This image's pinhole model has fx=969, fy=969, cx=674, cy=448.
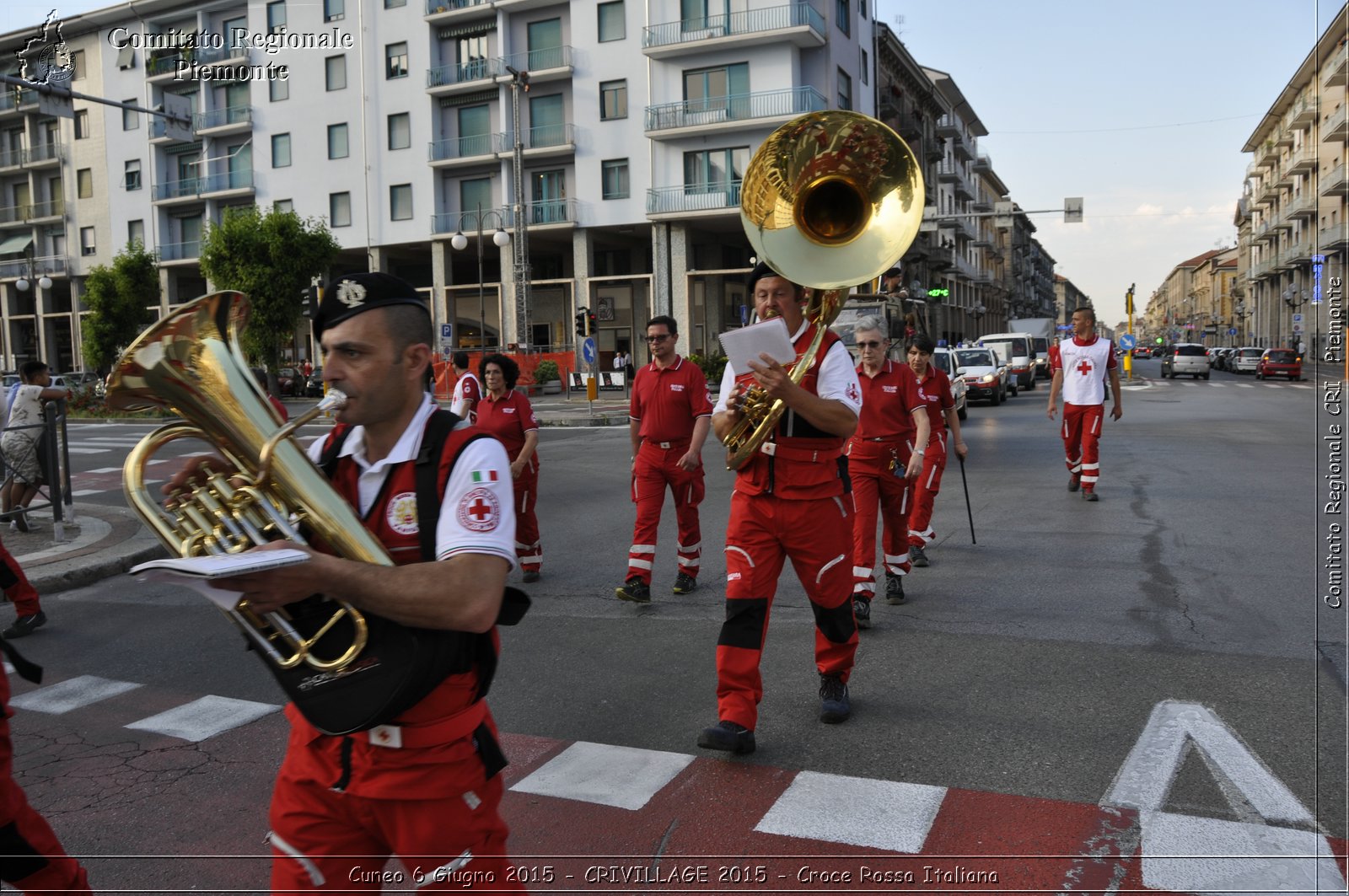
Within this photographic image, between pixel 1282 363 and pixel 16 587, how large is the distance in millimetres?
42742

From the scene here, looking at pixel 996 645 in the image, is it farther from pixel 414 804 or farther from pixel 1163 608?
pixel 414 804

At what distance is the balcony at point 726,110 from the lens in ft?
113

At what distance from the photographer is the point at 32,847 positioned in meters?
2.54

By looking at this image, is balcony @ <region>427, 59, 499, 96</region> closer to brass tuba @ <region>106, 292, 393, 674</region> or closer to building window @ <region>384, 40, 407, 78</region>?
building window @ <region>384, 40, 407, 78</region>

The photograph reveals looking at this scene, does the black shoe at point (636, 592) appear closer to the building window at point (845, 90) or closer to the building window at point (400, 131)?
the building window at point (845, 90)

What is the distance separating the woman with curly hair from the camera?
774 cm

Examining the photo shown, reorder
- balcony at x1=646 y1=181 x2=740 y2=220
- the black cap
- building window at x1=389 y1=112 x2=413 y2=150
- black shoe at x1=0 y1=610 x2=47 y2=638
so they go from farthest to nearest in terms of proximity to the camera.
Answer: building window at x1=389 y1=112 x2=413 y2=150
balcony at x1=646 y1=181 x2=740 y2=220
black shoe at x1=0 y1=610 x2=47 y2=638
the black cap

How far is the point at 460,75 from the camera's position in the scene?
129 ft

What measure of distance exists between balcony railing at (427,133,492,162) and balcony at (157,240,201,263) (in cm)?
1537

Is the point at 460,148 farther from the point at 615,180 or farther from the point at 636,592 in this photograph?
the point at 636,592

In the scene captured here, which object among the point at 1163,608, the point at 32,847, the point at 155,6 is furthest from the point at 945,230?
the point at 32,847

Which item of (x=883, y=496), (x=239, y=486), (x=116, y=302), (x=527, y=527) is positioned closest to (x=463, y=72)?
(x=116, y=302)

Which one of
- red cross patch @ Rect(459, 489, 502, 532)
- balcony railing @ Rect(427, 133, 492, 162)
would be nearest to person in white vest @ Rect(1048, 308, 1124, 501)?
red cross patch @ Rect(459, 489, 502, 532)

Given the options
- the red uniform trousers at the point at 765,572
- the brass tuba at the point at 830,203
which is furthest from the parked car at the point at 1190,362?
the red uniform trousers at the point at 765,572
